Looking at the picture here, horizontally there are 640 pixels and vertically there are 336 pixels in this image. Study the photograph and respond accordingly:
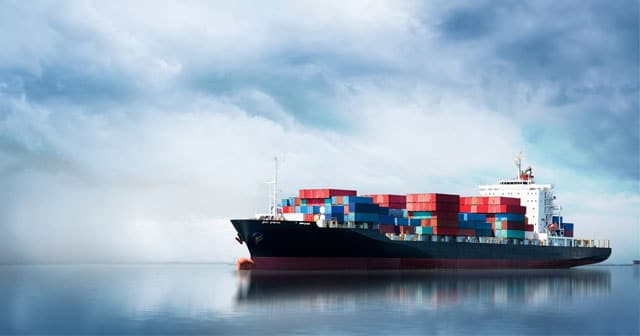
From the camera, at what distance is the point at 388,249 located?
68375mm

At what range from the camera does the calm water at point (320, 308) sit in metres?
30.5

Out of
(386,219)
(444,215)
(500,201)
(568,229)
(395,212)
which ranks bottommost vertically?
(568,229)

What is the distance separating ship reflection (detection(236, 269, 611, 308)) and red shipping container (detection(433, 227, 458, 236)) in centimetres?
1336

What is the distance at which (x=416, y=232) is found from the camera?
7356 centimetres

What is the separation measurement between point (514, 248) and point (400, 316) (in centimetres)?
5122

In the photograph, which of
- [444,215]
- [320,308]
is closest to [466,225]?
[444,215]

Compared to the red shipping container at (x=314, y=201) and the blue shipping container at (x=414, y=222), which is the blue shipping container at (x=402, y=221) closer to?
the blue shipping container at (x=414, y=222)

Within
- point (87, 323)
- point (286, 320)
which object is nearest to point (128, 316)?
point (87, 323)

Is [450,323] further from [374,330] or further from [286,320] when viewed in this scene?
[286,320]

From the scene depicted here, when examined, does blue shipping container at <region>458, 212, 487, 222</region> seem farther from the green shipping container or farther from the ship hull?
the ship hull

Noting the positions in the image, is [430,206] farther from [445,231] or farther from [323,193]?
[323,193]

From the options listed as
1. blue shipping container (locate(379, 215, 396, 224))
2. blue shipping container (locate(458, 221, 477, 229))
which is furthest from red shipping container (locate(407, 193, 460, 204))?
blue shipping container (locate(379, 215, 396, 224))

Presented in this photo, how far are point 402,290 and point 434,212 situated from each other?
2827 centimetres

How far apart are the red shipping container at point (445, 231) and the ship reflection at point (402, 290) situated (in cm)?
1336
